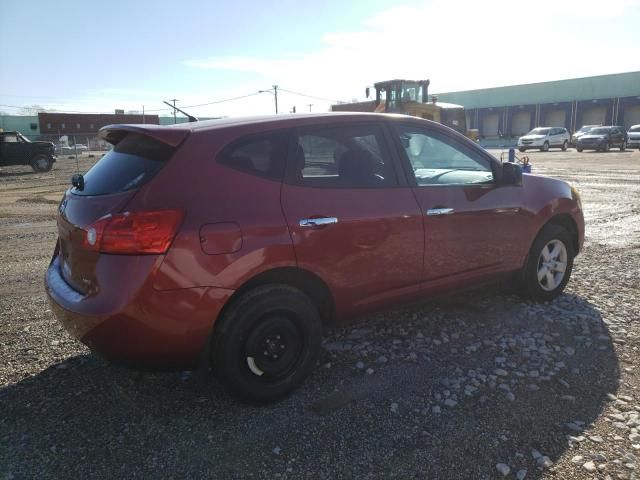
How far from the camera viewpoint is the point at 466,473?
2408 millimetres

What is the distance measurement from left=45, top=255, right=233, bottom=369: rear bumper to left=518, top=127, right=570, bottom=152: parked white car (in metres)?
38.7

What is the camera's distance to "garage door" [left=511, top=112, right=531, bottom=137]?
2409 inches

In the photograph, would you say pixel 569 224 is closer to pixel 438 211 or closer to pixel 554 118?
pixel 438 211

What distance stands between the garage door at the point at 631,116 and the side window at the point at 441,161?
58.4 meters

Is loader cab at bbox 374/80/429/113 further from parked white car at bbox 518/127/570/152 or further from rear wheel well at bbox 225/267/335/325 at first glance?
rear wheel well at bbox 225/267/335/325

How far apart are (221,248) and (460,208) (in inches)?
77.0

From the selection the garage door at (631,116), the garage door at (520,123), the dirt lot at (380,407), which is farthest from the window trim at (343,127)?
the garage door at (520,123)

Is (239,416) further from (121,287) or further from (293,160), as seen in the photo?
(293,160)

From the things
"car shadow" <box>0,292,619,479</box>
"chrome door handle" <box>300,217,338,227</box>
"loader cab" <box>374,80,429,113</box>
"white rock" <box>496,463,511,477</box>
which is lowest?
"white rock" <box>496,463,511,477</box>

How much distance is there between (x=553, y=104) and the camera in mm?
57188

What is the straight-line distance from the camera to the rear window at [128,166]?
274cm

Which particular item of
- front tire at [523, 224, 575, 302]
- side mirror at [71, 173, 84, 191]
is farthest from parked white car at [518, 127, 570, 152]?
side mirror at [71, 173, 84, 191]

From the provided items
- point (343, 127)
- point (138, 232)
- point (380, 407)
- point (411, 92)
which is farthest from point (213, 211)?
point (411, 92)

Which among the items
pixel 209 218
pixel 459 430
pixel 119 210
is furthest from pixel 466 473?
pixel 119 210
